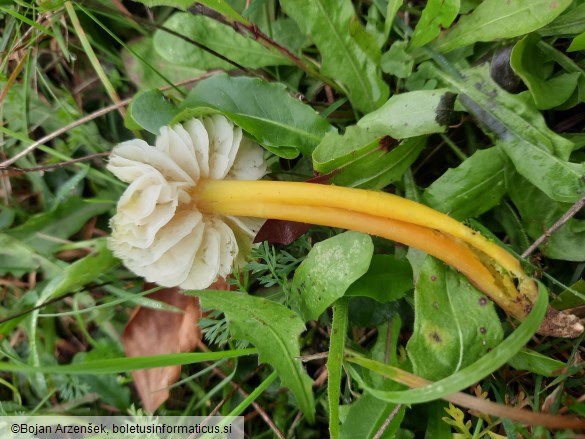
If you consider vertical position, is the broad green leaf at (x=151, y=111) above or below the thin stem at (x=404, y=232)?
above

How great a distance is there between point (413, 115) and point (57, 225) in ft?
3.91

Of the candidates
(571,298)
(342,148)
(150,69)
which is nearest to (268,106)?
(342,148)

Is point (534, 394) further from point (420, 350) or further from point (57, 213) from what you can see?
point (57, 213)

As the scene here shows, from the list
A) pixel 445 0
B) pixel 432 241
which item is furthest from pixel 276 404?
pixel 445 0

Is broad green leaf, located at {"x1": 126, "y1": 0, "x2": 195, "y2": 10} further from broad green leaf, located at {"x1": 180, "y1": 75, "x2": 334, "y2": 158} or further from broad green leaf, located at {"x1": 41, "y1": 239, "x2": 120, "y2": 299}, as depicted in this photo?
broad green leaf, located at {"x1": 41, "y1": 239, "x2": 120, "y2": 299}

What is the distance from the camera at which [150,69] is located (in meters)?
1.60

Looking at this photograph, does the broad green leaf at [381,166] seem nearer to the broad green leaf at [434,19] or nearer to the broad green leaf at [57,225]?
the broad green leaf at [434,19]

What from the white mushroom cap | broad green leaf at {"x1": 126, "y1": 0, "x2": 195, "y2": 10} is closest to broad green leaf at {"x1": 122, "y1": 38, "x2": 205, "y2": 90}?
broad green leaf at {"x1": 126, "y1": 0, "x2": 195, "y2": 10}

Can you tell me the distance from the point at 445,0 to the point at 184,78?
0.79m

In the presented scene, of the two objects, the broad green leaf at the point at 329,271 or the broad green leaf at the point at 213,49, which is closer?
the broad green leaf at the point at 329,271

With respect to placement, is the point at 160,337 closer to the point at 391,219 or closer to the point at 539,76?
the point at 391,219

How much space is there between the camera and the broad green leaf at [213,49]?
58.1 inches

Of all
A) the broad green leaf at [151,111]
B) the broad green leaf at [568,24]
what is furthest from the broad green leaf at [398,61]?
the broad green leaf at [151,111]

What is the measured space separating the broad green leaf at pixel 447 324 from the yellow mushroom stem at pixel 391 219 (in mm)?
38
